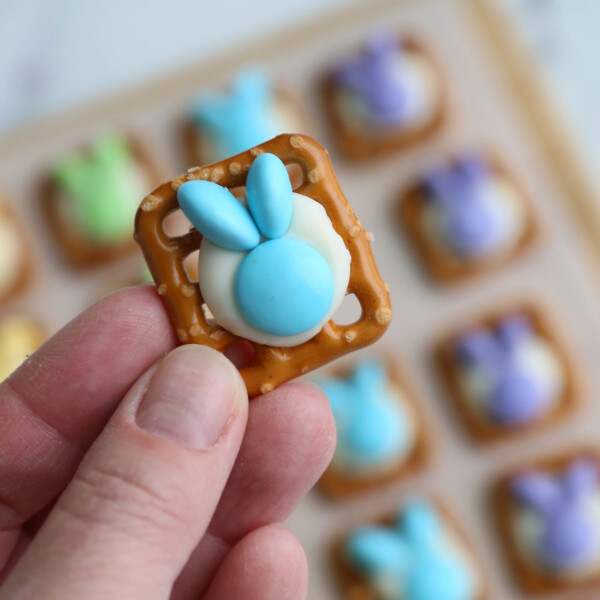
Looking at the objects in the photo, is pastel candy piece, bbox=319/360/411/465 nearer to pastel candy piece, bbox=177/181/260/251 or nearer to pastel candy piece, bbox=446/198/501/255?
pastel candy piece, bbox=446/198/501/255

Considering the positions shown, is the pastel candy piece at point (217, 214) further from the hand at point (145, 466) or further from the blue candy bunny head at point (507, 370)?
the blue candy bunny head at point (507, 370)

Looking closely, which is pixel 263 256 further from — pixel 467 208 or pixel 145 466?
pixel 467 208

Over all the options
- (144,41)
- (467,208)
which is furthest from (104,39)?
(467,208)

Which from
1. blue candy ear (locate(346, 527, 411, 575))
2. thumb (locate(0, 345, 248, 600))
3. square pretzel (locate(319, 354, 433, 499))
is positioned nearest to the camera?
thumb (locate(0, 345, 248, 600))

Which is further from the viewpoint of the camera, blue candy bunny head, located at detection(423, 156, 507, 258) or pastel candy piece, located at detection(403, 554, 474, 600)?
blue candy bunny head, located at detection(423, 156, 507, 258)

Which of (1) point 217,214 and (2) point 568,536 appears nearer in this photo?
(1) point 217,214

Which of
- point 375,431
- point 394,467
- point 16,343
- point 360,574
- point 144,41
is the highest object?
point 144,41

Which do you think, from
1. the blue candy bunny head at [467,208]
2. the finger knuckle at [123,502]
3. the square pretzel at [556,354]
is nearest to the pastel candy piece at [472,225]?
the blue candy bunny head at [467,208]

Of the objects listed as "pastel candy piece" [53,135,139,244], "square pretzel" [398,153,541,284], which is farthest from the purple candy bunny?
"pastel candy piece" [53,135,139,244]
